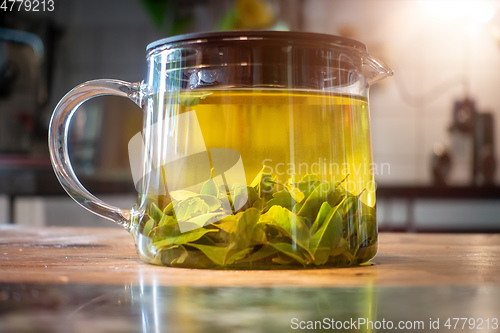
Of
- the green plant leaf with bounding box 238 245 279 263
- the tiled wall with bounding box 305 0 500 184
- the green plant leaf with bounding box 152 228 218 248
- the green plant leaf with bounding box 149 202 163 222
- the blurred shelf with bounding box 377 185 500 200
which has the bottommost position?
the blurred shelf with bounding box 377 185 500 200

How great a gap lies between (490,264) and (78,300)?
24cm

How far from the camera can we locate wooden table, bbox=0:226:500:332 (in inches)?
7.6

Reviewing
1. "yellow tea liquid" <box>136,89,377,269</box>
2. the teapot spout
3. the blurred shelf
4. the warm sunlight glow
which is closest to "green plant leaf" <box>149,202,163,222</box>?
"yellow tea liquid" <box>136,89,377,269</box>

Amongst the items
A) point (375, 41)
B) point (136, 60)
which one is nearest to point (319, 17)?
point (375, 41)

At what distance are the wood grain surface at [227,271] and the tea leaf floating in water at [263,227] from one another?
0.03 ft

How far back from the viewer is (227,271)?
0.31 metres

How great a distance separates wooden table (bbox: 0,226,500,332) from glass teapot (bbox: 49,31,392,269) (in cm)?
2

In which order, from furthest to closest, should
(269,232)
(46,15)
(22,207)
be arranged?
(46,15) → (22,207) → (269,232)

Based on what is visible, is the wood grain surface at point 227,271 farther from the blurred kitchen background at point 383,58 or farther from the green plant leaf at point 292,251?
the blurred kitchen background at point 383,58

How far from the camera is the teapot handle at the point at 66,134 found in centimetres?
38

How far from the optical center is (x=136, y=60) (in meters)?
2.89

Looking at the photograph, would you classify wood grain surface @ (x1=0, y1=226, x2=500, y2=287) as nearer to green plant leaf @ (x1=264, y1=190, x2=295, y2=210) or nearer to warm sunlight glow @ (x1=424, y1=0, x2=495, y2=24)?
green plant leaf @ (x1=264, y1=190, x2=295, y2=210)

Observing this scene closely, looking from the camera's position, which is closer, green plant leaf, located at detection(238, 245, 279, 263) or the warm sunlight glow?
green plant leaf, located at detection(238, 245, 279, 263)

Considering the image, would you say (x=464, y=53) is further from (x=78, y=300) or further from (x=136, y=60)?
(x=78, y=300)
